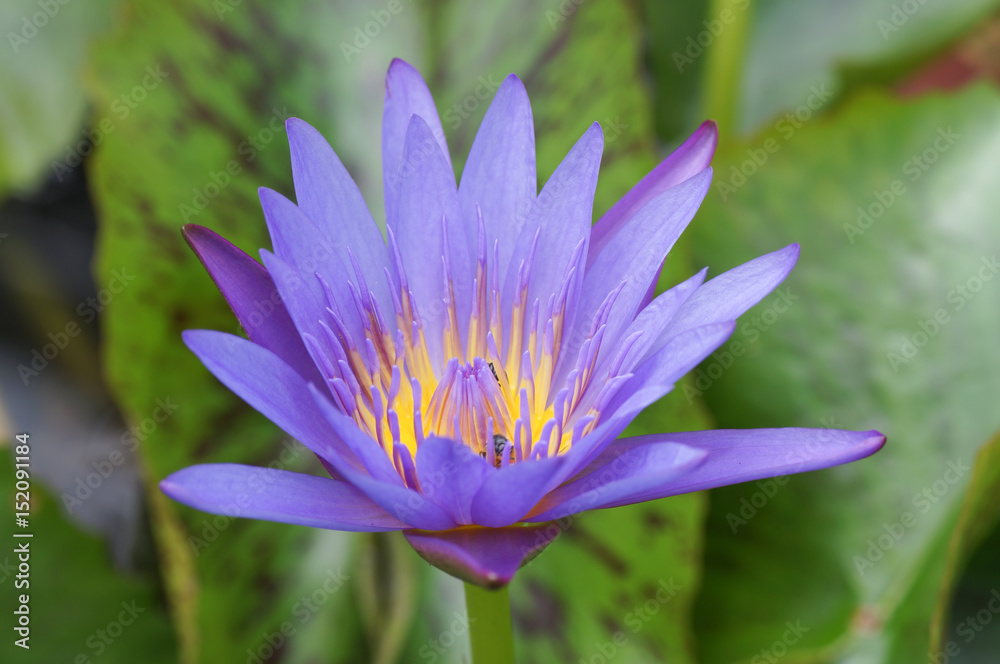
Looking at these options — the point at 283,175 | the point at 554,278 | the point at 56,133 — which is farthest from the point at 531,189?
the point at 56,133

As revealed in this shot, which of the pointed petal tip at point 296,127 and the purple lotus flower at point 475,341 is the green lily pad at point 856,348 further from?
the pointed petal tip at point 296,127

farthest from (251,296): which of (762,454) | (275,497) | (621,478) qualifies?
(762,454)

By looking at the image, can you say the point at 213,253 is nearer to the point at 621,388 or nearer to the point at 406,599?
the point at 621,388

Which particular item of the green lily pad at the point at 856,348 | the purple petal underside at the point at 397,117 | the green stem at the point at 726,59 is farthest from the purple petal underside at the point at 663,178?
the green stem at the point at 726,59

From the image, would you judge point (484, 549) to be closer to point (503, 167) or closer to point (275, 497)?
point (275, 497)

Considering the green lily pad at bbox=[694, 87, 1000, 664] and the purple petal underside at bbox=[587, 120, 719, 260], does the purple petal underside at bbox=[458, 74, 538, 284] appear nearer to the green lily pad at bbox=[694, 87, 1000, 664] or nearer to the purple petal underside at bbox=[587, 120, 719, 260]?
the purple petal underside at bbox=[587, 120, 719, 260]

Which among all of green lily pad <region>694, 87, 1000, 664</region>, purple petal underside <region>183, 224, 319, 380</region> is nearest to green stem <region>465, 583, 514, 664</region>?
purple petal underside <region>183, 224, 319, 380</region>
